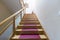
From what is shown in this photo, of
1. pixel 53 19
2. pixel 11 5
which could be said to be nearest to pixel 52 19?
pixel 53 19

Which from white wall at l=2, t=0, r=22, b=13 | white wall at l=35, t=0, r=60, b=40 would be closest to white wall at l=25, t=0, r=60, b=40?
white wall at l=35, t=0, r=60, b=40

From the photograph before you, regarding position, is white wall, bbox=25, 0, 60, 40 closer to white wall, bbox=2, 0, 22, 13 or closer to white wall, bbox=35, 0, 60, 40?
white wall, bbox=35, 0, 60, 40

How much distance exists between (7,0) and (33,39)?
Answer: 2127 mm

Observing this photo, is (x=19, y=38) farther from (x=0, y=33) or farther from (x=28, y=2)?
(x=28, y=2)

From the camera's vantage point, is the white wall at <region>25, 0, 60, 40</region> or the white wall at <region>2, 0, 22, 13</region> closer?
the white wall at <region>25, 0, 60, 40</region>

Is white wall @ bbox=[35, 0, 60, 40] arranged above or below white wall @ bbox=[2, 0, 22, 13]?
below

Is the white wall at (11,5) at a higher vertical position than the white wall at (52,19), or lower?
higher

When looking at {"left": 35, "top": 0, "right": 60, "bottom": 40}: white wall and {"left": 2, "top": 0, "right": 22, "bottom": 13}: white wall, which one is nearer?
{"left": 35, "top": 0, "right": 60, "bottom": 40}: white wall

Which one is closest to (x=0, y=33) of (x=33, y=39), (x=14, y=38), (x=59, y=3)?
(x=14, y=38)

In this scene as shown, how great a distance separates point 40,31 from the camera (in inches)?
150

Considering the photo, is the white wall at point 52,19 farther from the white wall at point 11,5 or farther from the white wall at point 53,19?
the white wall at point 11,5

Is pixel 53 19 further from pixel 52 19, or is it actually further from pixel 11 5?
pixel 11 5

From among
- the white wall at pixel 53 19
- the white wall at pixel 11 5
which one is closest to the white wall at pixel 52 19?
the white wall at pixel 53 19

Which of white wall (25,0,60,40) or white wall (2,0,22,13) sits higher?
white wall (2,0,22,13)
